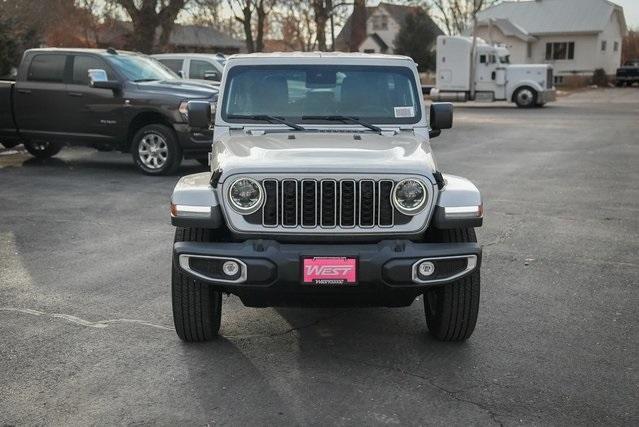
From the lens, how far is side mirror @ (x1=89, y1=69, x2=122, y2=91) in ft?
37.9

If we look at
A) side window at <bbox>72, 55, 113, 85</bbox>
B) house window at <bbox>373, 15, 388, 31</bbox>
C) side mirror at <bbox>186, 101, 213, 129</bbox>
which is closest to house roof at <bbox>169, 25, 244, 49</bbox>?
house window at <bbox>373, 15, 388, 31</bbox>

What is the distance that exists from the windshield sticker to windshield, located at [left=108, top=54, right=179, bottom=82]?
763 cm

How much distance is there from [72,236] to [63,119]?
5.23 metres

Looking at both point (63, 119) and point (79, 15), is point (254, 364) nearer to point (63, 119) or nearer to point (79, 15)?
point (63, 119)

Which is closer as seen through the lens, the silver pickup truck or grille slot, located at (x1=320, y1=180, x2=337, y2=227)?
the silver pickup truck

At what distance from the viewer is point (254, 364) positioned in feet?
14.9

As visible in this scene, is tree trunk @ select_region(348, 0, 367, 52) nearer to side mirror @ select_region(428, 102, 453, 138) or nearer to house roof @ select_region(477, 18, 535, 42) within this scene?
house roof @ select_region(477, 18, 535, 42)

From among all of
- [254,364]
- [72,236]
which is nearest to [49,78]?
[72,236]

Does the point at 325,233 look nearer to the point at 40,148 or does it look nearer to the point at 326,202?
the point at 326,202

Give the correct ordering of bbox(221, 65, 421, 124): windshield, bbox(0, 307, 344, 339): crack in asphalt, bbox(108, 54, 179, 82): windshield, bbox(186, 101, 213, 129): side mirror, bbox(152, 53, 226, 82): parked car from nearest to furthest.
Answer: bbox(0, 307, 344, 339): crack in asphalt → bbox(221, 65, 421, 124): windshield → bbox(186, 101, 213, 129): side mirror → bbox(108, 54, 179, 82): windshield → bbox(152, 53, 226, 82): parked car

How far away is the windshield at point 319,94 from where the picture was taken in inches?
223

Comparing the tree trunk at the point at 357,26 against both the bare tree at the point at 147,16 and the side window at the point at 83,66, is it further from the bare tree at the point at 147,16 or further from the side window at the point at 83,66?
the side window at the point at 83,66

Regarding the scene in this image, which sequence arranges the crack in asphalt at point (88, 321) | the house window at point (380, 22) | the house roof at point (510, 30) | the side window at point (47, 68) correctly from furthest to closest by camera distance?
the house window at point (380, 22)
the house roof at point (510, 30)
the side window at point (47, 68)
the crack in asphalt at point (88, 321)

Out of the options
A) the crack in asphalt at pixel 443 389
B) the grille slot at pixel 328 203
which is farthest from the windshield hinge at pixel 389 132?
the crack in asphalt at pixel 443 389
